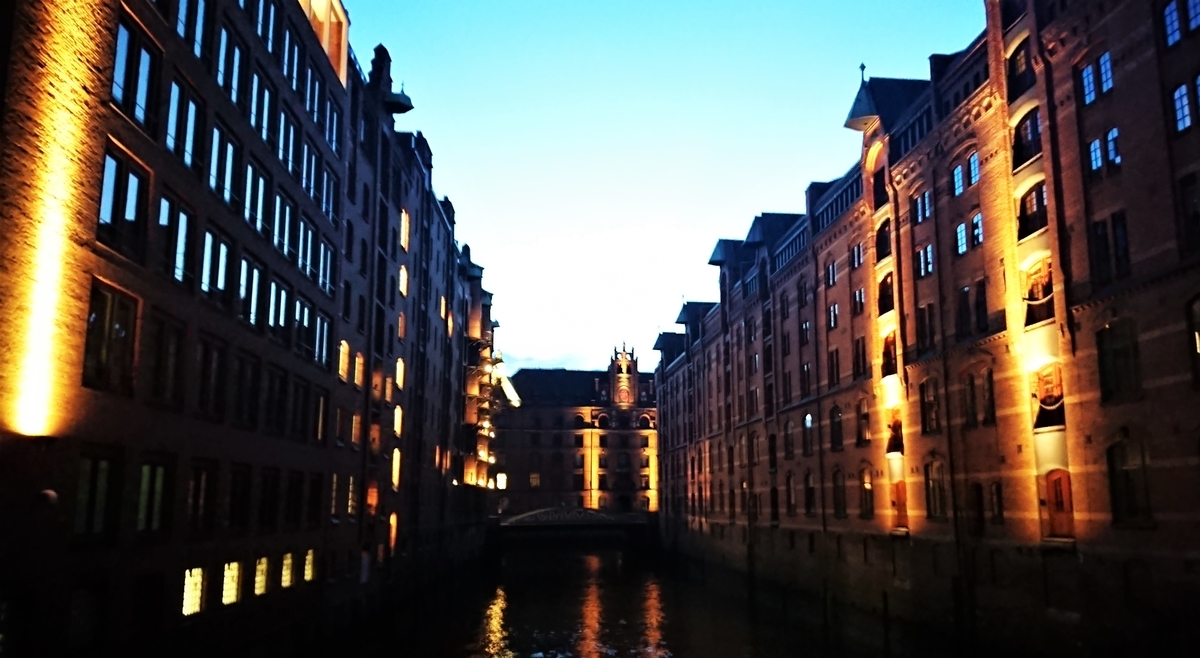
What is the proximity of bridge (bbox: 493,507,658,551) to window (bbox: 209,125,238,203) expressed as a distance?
71.3 meters

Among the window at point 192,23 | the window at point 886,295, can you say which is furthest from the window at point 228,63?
the window at point 886,295

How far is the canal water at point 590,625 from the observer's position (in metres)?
37.5

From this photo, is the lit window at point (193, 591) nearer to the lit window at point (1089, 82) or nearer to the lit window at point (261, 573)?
the lit window at point (261, 573)

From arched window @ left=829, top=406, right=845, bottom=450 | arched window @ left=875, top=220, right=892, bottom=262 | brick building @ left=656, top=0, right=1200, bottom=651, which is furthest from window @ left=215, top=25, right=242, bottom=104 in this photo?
arched window @ left=829, top=406, right=845, bottom=450

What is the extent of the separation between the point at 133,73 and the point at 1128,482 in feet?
91.2

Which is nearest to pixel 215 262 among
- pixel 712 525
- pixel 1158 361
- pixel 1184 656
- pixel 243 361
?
pixel 243 361

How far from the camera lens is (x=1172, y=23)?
2370cm

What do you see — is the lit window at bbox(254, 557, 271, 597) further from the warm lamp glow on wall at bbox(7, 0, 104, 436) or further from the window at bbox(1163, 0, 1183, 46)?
the window at bbox(1163, 0, 1183, 46)

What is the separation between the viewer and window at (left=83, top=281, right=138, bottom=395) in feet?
63.5

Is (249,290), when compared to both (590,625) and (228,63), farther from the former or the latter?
(590,625)

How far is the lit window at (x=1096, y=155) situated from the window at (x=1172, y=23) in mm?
3501

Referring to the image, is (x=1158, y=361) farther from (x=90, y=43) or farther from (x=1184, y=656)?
(x=90, y=43)

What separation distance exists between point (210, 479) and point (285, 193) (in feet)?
36.9

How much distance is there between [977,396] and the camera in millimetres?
33000
